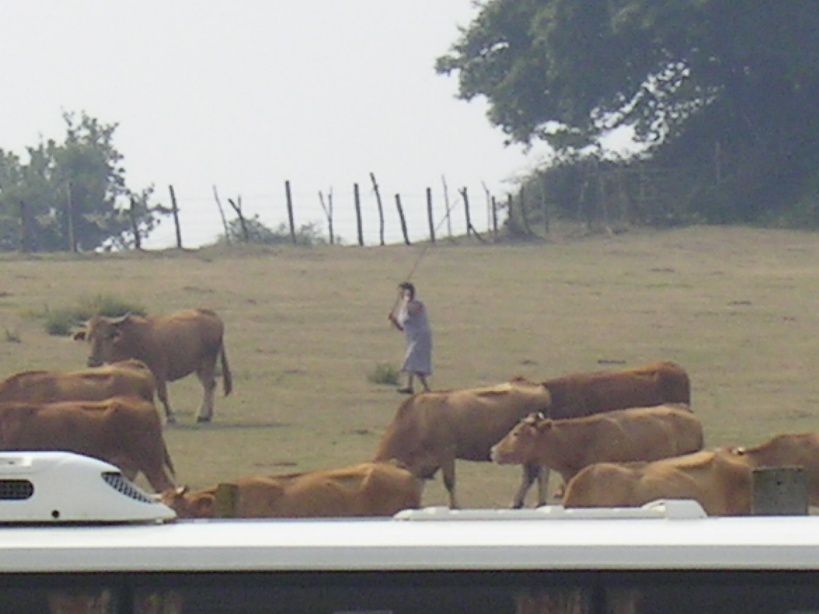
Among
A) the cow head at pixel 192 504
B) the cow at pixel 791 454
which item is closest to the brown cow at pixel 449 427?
the cow at pixel 791 454

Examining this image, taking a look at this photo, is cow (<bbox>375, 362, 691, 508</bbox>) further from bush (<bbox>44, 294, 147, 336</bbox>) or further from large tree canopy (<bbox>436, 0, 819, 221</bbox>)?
large tree canopy (<bbox>436, 0, 819, 221</bbox>)

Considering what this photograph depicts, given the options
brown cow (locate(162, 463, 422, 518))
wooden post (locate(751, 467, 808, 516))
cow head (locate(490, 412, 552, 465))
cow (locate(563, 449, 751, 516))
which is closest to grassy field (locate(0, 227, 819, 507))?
cow head (locate(490, 412, 552, 465))

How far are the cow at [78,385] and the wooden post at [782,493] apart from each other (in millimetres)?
13919

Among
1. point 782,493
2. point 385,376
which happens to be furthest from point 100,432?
point 782,493

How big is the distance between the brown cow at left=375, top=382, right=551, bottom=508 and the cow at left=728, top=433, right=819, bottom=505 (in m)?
3.32

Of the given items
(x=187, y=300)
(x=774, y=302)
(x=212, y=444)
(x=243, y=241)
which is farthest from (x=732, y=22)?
(x=212, y=444)

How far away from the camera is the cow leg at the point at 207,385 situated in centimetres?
2556

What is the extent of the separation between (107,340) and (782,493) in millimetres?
17837

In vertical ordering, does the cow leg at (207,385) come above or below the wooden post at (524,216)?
below

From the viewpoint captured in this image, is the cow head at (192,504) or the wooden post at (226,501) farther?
the cow head at (192,504)

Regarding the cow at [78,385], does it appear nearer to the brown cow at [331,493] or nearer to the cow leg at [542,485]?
the cow leg at [542,485]

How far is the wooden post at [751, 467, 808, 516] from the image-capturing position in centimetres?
891

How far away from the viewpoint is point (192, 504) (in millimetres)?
14125

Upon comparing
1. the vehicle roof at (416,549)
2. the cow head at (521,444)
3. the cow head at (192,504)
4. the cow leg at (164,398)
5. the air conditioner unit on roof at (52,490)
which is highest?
the air conditioner unit on roof at (52,490)
